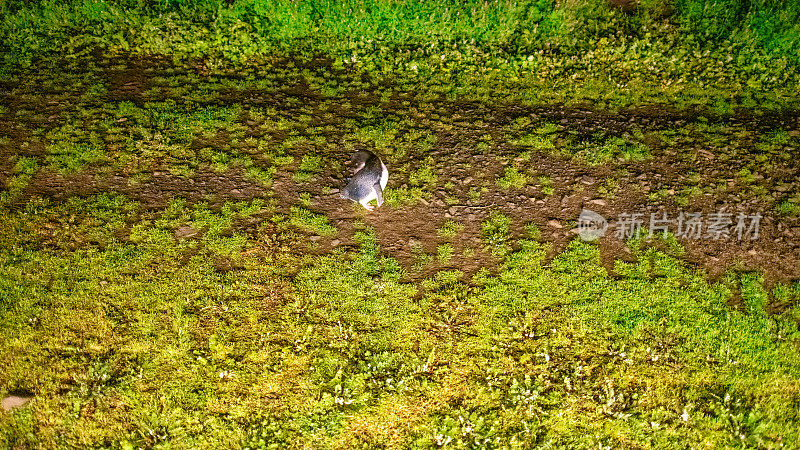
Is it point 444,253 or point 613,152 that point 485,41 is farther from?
point 444,253

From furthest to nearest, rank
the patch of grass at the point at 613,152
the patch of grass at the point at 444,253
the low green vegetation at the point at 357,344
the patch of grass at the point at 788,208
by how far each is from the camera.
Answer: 1. the patch of grass at the point at 613,152
2. the patch of grass at the point at 788,208
3. the patch of grass at the point at 444,253
4. the low green vegetation at the point at 357,344

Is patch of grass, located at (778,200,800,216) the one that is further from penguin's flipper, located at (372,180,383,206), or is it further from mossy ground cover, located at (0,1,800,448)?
penguin's flipper, located at (372,180,383,206)

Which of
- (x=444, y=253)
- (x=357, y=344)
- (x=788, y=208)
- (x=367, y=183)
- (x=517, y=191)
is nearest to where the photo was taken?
(x=357, y=344)

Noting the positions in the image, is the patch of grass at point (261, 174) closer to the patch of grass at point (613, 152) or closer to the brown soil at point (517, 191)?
the brown soil at point (517, 191)

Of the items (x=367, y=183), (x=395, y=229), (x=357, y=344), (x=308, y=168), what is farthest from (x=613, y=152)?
(x=357, y=344)

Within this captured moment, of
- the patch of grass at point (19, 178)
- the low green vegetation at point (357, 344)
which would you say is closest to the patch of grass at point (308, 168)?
the low green vegetation at point (357, 344)

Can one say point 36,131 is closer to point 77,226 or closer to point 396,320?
point 77,226

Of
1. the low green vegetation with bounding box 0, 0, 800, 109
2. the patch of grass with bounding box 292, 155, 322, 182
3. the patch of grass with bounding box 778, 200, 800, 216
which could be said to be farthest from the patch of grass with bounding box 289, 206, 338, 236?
the patch of grass with bounding box 778, 200, 800, 216

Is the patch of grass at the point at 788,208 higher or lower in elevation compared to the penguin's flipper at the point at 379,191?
higher
